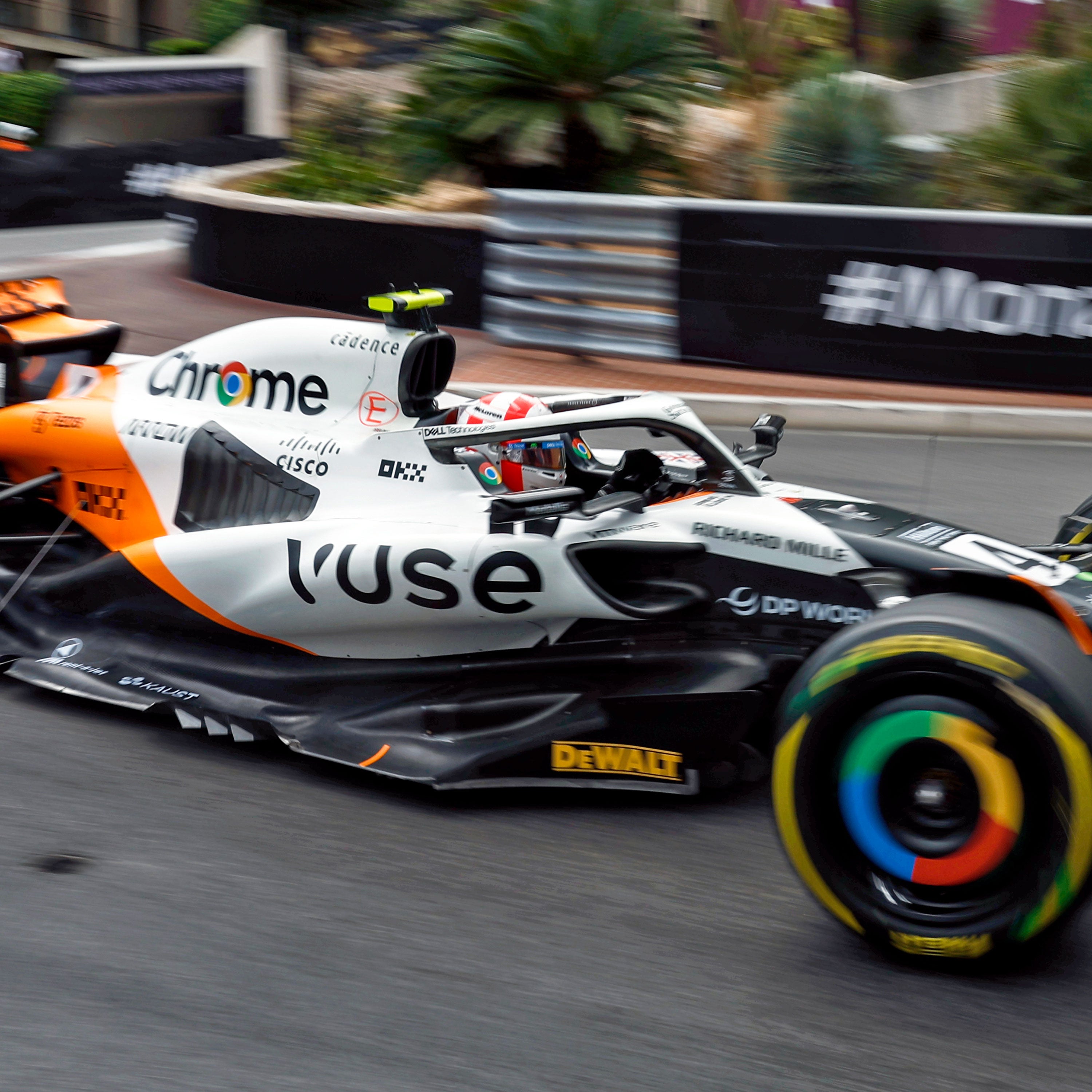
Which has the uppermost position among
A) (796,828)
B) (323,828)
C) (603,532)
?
(603,532)

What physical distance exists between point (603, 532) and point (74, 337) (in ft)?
9.37

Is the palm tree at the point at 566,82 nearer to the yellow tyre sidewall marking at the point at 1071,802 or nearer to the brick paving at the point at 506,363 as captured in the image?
the brick paving at the point at 506,363

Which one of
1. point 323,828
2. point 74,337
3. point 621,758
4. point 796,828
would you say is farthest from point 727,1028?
point 74,337

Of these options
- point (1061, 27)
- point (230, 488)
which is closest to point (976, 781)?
point (230, 488)

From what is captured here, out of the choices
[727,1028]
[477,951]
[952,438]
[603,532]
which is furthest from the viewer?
[952,438]

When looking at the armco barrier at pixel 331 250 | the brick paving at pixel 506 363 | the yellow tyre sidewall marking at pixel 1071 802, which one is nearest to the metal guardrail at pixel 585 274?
the brick paving at pixel 506 363

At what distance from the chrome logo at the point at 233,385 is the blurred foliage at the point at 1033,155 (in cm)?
808

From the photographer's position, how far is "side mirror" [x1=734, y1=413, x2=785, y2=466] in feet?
16.0

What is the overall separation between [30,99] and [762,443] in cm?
1897

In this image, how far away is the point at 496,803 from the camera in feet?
13.3

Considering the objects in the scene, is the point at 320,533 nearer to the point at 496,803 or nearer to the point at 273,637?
the point at 273,637

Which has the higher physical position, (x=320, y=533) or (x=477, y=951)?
(x=320, y=533)

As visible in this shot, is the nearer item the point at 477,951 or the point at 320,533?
the point at 477,951

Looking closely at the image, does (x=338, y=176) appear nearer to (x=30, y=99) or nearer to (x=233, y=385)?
(x=233, y=385)
